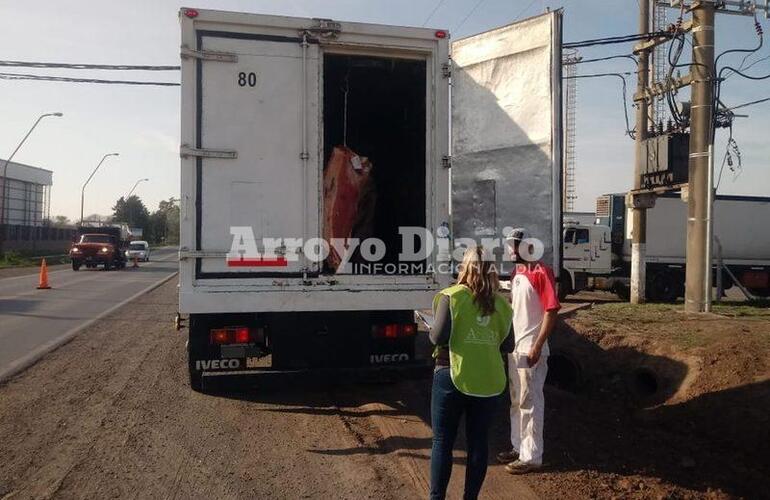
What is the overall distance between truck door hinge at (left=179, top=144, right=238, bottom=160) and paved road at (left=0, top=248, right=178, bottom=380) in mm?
4405

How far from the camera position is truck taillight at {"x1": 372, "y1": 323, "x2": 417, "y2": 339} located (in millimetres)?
6559

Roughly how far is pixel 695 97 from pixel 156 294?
16051 mm

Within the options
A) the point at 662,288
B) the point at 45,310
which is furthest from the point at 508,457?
the point at 662,288

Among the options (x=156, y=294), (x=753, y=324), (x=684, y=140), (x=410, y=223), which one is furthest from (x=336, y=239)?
(x=156, y=294)

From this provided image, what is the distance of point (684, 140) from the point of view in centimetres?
1352

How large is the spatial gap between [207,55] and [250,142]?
0.85m

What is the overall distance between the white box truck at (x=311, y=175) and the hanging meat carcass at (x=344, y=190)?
0.70 meters

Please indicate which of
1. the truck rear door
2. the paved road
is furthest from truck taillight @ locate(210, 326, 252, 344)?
the paved road

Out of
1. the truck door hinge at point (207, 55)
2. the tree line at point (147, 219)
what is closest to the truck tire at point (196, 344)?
the truck door hinge at point (207, 55)

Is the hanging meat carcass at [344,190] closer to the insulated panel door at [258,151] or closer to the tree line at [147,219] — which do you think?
the insulated panel door at [258,151]

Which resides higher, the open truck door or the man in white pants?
the open truck door

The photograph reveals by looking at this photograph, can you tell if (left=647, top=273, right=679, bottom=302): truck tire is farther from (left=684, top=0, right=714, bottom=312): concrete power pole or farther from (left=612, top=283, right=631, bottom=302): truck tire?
Result: (left=684, top=0, right=714, bottom=312): concrete power pole

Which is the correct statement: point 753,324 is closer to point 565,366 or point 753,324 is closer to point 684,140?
point 565,366

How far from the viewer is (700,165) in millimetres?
11641
